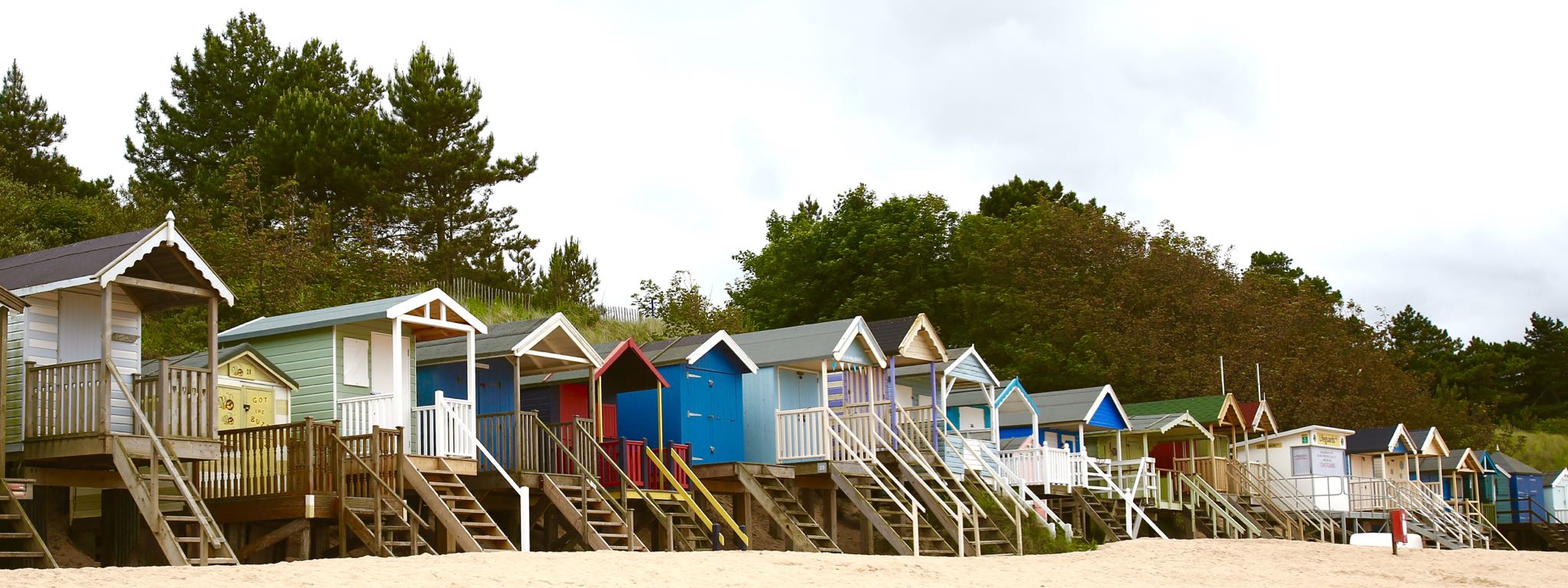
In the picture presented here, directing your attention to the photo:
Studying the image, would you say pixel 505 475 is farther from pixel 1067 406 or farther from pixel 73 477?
pixel 1067 406

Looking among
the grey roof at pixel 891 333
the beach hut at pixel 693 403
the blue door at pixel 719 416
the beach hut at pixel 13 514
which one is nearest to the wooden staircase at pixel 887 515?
the blue door at pixel 719 416

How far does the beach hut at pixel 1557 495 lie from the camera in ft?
188

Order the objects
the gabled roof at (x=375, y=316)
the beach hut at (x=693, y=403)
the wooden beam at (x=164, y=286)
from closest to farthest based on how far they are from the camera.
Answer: the wooden beam at (x=164, y=286)
the gabled roof at (x=375, y=316)
the beach hut at (x=693, y=403)

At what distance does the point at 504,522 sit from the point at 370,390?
3110 mm

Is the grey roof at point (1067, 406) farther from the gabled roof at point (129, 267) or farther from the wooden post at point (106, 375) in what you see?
the wooden post at point (106, 375)

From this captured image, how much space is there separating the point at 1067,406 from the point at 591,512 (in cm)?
1860

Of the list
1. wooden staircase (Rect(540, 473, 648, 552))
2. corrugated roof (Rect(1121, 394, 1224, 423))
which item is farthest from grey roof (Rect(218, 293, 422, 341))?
corrugated roof (Rect(1121, 394, 1224, 423))

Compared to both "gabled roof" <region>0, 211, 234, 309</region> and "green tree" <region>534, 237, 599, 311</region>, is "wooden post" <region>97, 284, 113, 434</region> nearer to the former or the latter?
"gabled roof" <region>0, 211, 234, 309</region>

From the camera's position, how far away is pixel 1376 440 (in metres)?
48.3

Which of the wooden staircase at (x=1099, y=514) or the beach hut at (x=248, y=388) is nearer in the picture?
the beach hut at (x=248, y=388)

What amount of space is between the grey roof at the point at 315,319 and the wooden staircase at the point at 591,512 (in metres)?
3.53

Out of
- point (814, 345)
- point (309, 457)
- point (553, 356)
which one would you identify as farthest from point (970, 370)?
point (309, 457)

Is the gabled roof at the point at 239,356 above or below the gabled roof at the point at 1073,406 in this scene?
above

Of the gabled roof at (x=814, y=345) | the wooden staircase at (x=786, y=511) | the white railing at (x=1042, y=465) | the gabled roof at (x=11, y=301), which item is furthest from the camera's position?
the white railing at (x=1042, y=465)
